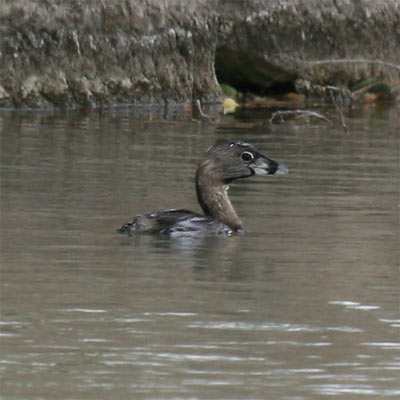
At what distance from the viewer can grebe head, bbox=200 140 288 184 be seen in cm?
1129

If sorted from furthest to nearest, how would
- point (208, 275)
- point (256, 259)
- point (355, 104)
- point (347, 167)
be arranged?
point (355, 104)
point (347, 167)
point (256, 259)
point (208, 275)

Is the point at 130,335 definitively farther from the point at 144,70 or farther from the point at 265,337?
the point at 144,70

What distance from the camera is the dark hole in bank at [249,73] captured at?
869 inches

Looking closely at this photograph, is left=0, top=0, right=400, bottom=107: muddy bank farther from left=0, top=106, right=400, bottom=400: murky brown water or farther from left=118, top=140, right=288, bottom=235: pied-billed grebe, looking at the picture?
left=118, top=140, right=288, bottom=235: pied-billed grebe

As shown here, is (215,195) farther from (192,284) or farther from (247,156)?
(192,284)

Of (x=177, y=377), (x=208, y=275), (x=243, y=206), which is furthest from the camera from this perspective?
(x=243, y=206)

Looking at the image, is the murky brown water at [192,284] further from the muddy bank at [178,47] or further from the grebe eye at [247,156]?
the muddy bank at [178,47]

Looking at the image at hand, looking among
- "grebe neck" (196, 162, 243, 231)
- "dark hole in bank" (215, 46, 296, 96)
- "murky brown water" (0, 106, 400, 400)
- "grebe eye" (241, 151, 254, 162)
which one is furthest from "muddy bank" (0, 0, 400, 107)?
"grebe neck" (196, 162, 243, 231)

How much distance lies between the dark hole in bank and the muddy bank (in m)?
0.02

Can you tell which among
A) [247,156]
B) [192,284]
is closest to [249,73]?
[247,156]

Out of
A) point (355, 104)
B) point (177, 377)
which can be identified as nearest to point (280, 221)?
point (177, 377)

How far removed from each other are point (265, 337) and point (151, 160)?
286 inches

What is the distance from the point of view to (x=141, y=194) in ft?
39.7

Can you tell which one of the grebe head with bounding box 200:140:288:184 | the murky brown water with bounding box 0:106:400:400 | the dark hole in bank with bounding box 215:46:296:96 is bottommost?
the murky brown water with bounding box 0:106:400:400
